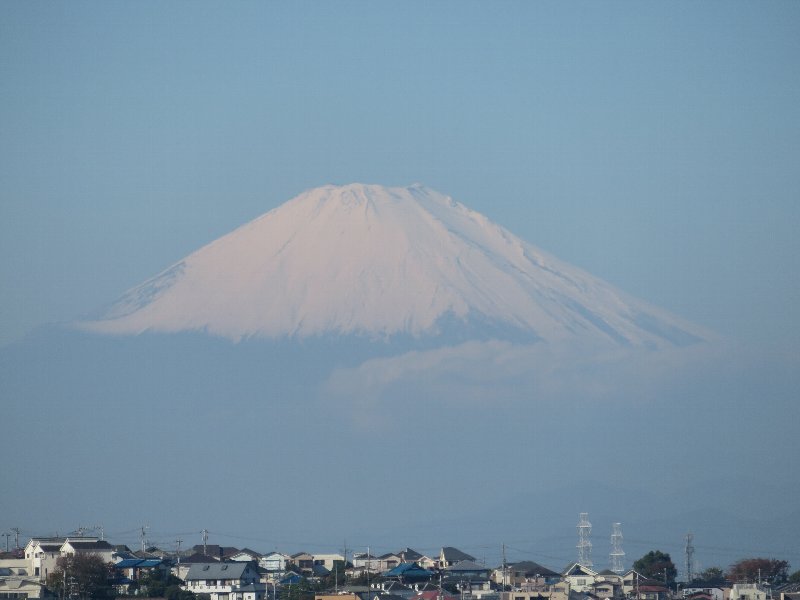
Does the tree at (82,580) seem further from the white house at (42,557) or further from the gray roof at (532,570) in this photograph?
the gray roof at (532,570)

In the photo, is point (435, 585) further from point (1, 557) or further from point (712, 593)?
point (1, 557)

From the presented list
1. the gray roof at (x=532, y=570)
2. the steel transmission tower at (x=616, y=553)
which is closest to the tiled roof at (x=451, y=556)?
the gray roof at (x=532, y=570)

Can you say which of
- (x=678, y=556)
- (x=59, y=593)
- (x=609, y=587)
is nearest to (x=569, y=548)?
(x=678, y=556)

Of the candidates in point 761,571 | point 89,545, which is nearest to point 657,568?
point 761,571

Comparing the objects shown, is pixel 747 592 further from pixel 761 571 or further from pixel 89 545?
pixel 89 545

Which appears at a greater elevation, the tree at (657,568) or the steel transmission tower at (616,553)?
the steel transmission tower at (616,553)

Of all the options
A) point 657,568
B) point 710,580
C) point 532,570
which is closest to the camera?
point 532,570
